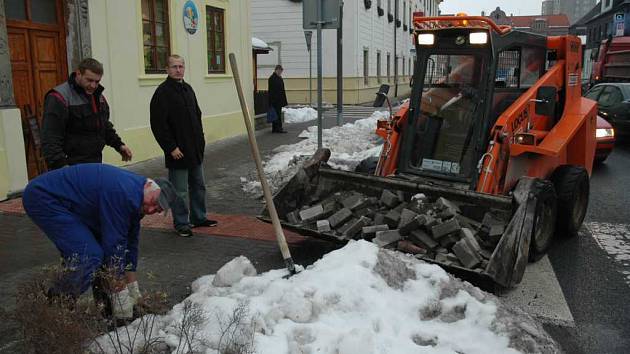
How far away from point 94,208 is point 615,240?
555cm

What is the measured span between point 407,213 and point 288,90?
23793mm

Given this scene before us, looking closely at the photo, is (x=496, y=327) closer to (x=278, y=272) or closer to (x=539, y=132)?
(x=278, y=272)

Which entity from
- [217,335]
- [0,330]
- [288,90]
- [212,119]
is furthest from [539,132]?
[288,90]

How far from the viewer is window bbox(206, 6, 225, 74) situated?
45.7 ft

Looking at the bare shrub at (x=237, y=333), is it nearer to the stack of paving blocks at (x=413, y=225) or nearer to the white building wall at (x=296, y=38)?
the stack of paving blocks at (x=413, y=225)

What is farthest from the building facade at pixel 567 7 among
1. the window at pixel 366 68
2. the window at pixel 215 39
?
the window at pixel 215 39

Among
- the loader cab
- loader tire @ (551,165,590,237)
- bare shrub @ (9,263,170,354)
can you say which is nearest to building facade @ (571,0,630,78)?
loader tire @ (551,165,590,237)

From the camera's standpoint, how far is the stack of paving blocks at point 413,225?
4871 mm

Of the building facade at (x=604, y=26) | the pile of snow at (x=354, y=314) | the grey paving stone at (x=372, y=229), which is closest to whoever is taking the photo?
the pile of snow at (x=354, y=314)

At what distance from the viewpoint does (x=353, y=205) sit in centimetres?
571

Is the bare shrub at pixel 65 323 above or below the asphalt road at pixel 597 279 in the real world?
above

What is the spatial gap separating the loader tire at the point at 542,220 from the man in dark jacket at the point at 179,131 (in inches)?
137

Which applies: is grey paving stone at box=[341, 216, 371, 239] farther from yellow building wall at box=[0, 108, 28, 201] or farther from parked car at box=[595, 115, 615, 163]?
parked car at box=[595, 115, 615, 163]

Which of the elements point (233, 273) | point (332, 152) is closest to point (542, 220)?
point (233, 273)
